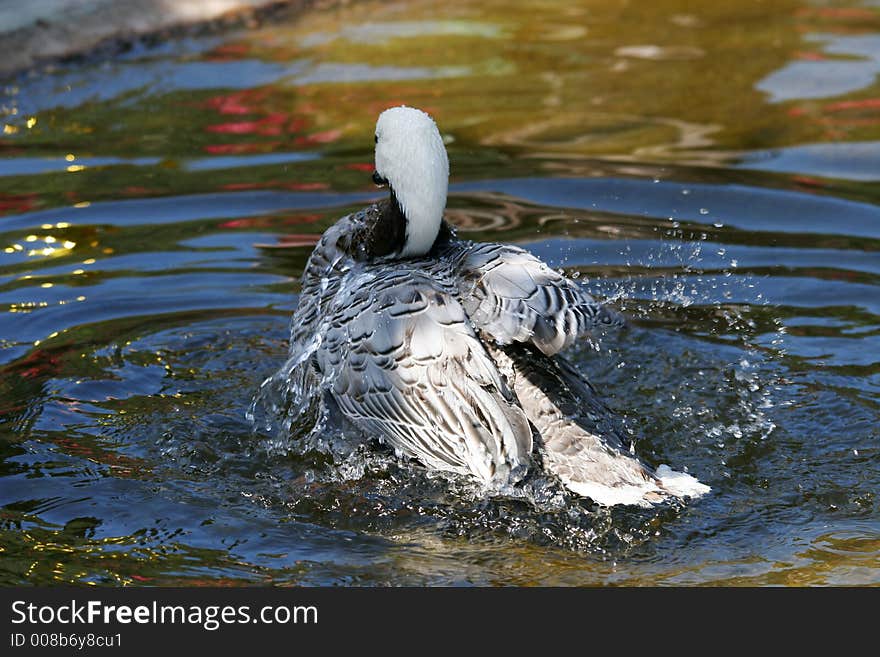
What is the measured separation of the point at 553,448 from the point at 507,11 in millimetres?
7894

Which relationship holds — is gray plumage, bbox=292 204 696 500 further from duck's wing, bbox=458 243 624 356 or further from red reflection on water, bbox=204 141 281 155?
red reflection on water, bbox=204 141 281 155

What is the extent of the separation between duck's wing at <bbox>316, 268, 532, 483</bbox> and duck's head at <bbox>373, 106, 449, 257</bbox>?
0.35m

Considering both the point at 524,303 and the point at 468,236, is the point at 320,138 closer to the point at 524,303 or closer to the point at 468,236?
the point at 468,236

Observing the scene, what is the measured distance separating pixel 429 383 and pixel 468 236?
2773mm

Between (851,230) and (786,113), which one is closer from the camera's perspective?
(851,230)

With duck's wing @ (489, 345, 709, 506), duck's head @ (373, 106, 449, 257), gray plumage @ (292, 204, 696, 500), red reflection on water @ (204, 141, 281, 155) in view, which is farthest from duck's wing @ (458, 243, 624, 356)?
red reflection on water @ (204, 141, 281, 155)

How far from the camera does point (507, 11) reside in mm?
11906

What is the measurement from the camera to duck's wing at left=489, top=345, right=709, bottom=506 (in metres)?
4.77

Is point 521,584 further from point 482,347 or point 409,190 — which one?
point 409,190

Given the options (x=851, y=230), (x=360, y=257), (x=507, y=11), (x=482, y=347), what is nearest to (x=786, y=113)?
(x=851, y=230)

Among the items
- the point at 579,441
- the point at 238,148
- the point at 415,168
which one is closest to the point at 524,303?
the point at 579,441

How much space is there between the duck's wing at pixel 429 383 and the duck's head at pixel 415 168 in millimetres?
354

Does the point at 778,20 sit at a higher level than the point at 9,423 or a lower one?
higher

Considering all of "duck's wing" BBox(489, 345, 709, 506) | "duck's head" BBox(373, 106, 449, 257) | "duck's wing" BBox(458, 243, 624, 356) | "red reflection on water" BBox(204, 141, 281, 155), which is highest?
"duck's head" BBox(373, 106, 449, 257)
